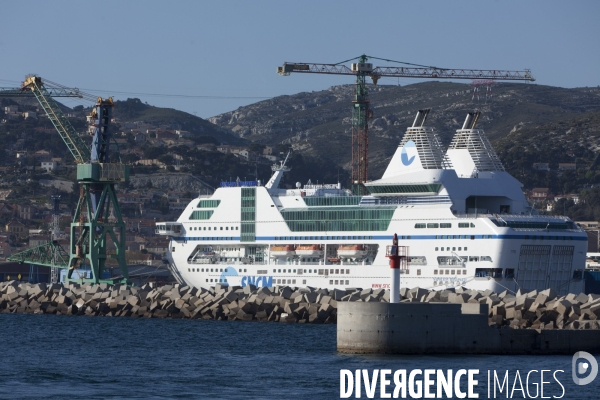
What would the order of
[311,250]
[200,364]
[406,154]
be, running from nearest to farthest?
[200,364] < [406,154] < [311,250]

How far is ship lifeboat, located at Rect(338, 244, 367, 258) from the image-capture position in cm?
7200

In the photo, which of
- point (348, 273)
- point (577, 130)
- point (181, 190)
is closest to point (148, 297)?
point (348, 273)

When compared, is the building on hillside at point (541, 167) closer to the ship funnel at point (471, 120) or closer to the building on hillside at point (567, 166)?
the building on hillside at point (567, 166)

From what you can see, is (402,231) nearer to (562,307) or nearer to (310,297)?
(310,297)

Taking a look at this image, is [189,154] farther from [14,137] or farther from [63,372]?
[63,372]

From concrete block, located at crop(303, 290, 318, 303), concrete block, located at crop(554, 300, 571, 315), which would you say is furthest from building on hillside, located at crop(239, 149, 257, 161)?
concrete block, located at crop(554, 300, 571, 315)

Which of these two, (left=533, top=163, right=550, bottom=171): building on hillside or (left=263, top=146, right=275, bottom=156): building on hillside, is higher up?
(left=263, top=146, right=275, bottom=156): building on hillside

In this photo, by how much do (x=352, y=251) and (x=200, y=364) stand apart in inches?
1310

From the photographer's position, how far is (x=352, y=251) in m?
72.1

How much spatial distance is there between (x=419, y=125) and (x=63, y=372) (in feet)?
136

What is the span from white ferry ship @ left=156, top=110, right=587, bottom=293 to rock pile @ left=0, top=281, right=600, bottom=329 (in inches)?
224

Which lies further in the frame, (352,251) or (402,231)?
(352,251)

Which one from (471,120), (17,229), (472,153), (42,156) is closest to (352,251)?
(472,153)

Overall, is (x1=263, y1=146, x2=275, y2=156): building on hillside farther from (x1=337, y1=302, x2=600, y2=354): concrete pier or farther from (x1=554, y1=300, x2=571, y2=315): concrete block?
(x1=337, y1=302, x2=600, y2=354): concrete pier
